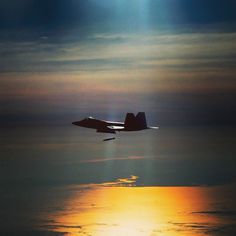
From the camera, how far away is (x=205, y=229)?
637ft

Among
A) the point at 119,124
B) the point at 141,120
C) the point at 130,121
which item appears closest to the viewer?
the point at 130,121

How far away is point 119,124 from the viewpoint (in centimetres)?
12462

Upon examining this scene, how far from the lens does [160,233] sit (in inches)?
7584

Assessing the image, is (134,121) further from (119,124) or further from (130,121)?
(119,124)

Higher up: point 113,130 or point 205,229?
Answer: point 113,130

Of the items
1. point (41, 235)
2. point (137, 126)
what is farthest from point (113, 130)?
point (41, 235)

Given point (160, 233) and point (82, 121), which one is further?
point (160, 233)

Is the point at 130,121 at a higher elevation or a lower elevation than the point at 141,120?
lower

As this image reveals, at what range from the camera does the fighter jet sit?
396 feet

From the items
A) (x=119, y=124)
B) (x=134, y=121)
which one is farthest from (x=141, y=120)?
(x=119, y=124)

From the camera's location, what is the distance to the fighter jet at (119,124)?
396 feet

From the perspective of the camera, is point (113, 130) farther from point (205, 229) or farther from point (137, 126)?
point (205, 229)

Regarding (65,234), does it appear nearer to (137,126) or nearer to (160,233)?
(160,233)

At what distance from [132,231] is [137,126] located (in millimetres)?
82024
